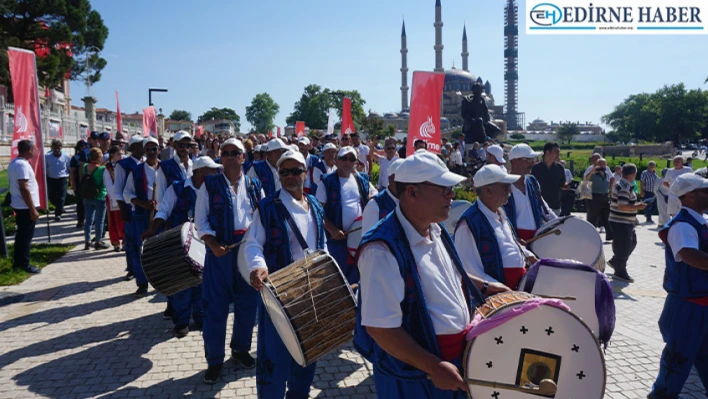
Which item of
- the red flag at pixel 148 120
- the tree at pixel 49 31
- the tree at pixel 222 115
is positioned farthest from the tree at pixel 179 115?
the red flag at pixel 148 120

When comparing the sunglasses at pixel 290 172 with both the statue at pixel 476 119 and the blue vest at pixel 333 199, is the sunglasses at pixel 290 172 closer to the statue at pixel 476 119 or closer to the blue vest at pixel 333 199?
the blue vest at pixel 333 199

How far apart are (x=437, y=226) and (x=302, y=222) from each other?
152 cm

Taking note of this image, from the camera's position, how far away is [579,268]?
3.53 m

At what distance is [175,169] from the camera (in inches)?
273

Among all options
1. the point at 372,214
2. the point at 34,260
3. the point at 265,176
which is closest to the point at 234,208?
the point at 372,214

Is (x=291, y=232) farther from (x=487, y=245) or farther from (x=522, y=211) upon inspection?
(x=522, y=211)

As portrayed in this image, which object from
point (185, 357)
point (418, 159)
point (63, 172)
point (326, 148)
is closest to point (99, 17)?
point (63, 172)

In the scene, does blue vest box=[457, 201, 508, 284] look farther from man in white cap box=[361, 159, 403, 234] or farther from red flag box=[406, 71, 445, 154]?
red flag box=[406, 71, 445, 154]

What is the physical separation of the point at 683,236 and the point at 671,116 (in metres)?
96.2

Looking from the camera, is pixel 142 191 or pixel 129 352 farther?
pixel 142 191

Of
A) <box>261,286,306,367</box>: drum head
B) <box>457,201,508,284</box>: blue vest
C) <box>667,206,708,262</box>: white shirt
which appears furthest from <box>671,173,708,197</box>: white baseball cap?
<box>261,286,306,367</box>: drum head

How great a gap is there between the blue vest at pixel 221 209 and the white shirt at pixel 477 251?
221 centimetres

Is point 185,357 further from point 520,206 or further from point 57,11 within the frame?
point 57,11

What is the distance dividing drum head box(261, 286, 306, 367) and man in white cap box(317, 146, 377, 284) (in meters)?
2.68
